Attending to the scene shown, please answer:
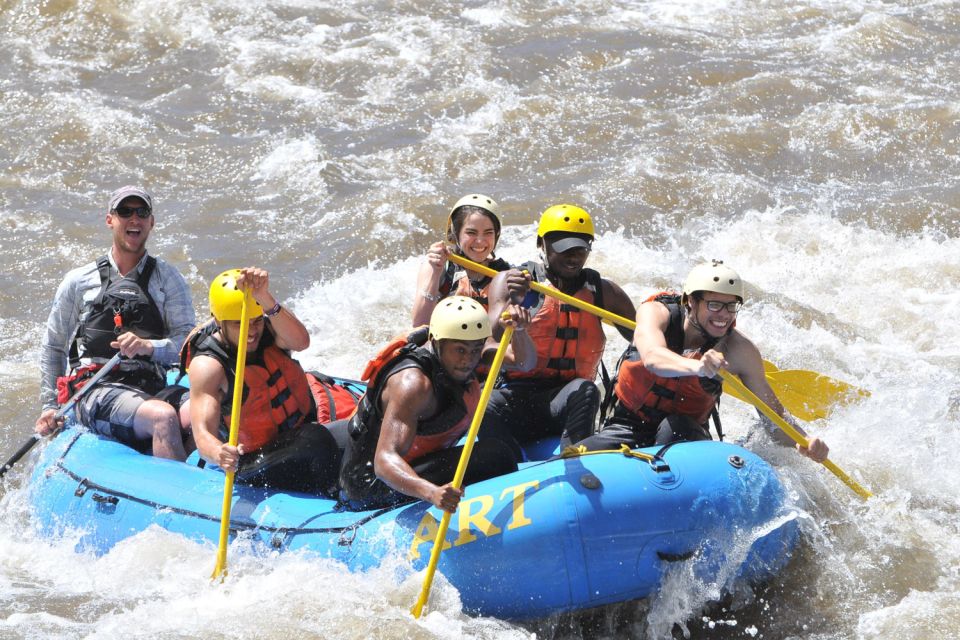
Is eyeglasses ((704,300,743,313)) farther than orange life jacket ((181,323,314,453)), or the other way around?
orange life jacket ((181,323,314,453))

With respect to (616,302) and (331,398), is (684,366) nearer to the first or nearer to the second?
(616,302)

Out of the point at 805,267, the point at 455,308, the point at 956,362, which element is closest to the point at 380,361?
the point at 455,308

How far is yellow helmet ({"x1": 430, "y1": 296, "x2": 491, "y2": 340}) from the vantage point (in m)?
4.76

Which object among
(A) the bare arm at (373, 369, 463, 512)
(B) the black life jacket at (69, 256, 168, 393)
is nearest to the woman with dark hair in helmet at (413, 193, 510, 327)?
(A) the bare arm at (373, 369, 463, 512)

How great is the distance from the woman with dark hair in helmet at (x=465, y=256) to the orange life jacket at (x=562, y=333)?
241 millimetres

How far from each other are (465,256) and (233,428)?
1445 millimetres

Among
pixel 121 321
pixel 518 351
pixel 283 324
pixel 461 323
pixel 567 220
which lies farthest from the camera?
pixel 121 321

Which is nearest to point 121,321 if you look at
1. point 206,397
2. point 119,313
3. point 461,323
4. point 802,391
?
point 119,313

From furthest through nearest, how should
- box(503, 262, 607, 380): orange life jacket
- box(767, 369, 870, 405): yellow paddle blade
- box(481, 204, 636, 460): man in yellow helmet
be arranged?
box(767, 369, 870, 405): yellow paddle blade → box(503, 262, 607, 380): orange life jacket → box(481, 204, 636, 460): man in yellow helmet

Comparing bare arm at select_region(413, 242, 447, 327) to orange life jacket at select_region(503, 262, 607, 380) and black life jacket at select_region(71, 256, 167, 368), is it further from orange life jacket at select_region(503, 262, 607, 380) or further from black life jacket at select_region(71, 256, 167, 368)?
black life jacket at select_region(71, 256, 167, 368)

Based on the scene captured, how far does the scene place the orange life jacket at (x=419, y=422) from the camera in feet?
16.1

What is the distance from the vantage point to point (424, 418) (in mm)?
4969

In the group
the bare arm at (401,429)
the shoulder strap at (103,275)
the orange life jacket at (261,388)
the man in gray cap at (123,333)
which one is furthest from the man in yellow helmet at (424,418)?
the shoulder strap at (103,275)

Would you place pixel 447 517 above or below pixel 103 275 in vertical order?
below
